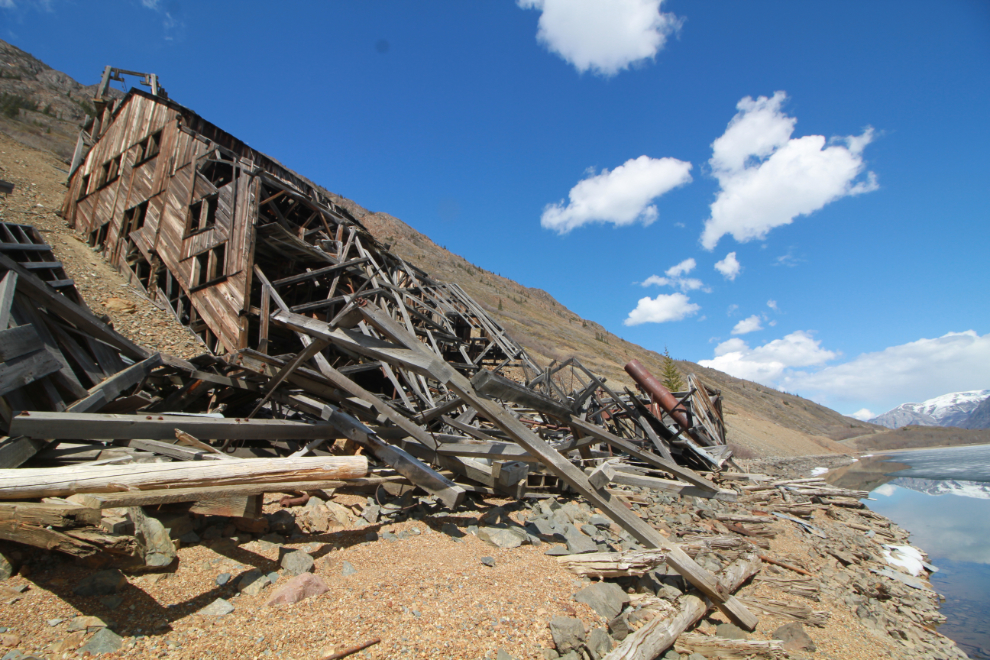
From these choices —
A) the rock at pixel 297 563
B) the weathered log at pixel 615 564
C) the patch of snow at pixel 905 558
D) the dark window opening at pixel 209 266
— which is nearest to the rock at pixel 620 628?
the weathered log at pixel 615 564

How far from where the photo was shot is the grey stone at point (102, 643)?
2.22m

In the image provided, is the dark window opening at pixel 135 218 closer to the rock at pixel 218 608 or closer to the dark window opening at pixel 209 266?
the dark window opening at pixel 209 266

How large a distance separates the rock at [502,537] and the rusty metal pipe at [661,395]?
31.6ft

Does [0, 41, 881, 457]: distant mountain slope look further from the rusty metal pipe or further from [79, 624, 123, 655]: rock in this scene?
[79, 624, 123, 655]: rock

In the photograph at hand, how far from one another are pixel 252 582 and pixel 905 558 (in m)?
12.3

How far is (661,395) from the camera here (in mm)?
13570

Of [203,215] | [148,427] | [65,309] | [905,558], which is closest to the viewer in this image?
[148,427]

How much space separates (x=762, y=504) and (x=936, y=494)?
15741 mm

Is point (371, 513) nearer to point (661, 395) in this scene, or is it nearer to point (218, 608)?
point (218, 608)

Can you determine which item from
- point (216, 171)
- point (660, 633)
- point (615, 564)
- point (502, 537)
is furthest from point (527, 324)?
point (660, 633)

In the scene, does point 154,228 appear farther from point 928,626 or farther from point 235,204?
point 928,626

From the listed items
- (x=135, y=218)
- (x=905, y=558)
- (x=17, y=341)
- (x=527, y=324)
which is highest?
(x=527, y=324)

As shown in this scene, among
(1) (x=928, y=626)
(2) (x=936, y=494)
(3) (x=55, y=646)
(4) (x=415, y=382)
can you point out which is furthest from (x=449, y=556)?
(2) (x=936, y=494)

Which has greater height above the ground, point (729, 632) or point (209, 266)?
point (209, 266)
